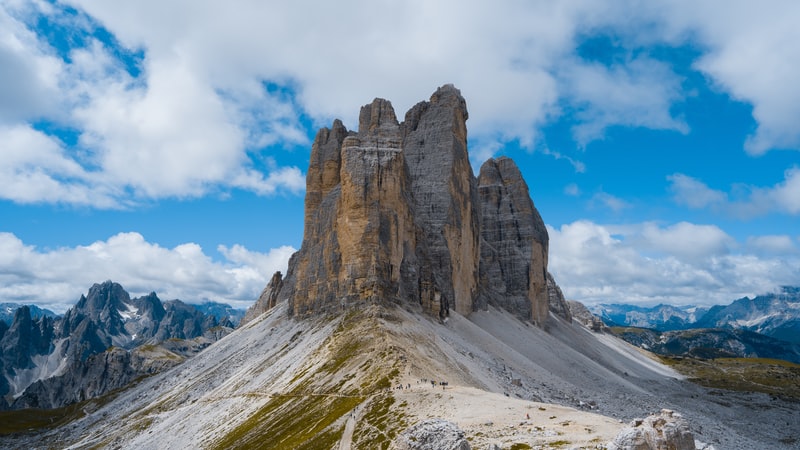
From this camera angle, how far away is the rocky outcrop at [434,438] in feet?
92.9

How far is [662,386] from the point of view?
157 meters

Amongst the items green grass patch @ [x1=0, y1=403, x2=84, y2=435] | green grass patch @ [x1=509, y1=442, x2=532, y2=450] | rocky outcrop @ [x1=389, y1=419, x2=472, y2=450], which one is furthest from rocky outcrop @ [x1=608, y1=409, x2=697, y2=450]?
green grass patch @ [x1=0, y1=403, x2=84, y2=435]

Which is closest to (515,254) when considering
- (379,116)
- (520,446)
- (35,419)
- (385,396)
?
(379,116)

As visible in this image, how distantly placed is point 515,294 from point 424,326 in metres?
82.4

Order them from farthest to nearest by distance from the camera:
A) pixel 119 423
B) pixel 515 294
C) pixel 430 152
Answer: pixel 515 294 → pixel 430 152 → pixel 119 423

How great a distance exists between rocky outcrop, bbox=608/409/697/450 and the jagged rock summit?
266 ft

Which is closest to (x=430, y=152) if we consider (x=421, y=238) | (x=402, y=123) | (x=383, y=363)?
(x=402, y=123)

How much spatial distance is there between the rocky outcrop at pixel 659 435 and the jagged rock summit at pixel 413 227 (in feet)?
266

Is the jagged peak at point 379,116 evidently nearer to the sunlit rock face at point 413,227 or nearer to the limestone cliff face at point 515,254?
the sunlit rock face at point 413,227

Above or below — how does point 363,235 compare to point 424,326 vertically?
above

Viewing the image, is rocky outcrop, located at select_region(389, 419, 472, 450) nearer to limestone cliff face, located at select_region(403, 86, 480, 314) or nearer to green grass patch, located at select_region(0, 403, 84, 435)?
limestone cliff face, located at select_region(403, 86, 480, 314)

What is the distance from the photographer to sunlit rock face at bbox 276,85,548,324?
112500mm

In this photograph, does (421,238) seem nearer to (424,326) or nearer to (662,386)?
(424,326)

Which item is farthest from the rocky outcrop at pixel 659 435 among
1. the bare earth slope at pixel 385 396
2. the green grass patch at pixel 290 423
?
the green grass patch at pixel 290 423
